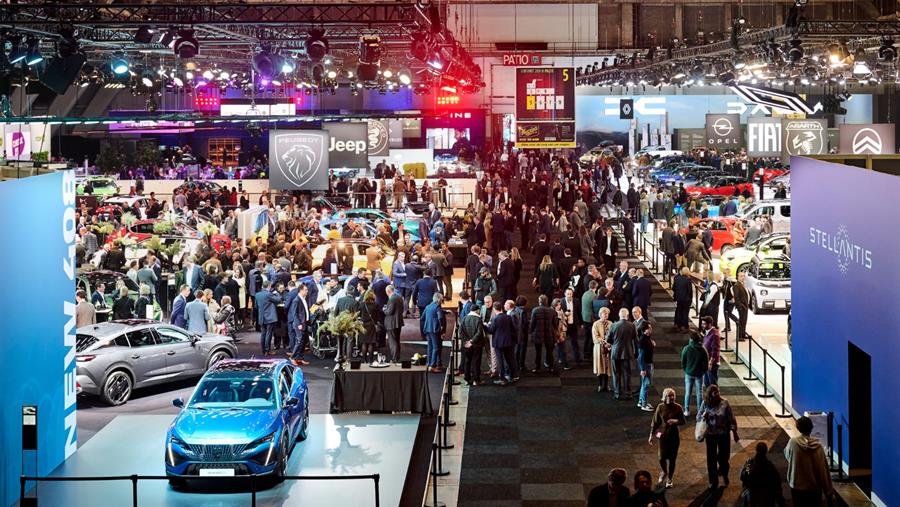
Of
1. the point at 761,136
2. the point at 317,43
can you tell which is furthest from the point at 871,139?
the point at 317,43

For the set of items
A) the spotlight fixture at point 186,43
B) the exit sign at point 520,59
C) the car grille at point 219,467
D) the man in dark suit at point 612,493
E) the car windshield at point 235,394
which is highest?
the exit sign at point 520,59

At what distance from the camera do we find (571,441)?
16.1 metres

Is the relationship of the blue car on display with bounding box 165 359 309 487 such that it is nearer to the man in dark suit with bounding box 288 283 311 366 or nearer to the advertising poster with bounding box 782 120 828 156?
the man in dark suit with bounding box 288 283 311 366

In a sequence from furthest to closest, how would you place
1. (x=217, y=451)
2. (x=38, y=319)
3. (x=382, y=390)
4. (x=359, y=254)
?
(x=359, y=254) → (x=382, y=390) → (x=38, y=319) → (x=217, y=451)

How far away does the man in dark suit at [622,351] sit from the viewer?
59.0ft

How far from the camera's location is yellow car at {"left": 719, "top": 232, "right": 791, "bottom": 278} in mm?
26500

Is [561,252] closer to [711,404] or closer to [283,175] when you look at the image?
[283,175]

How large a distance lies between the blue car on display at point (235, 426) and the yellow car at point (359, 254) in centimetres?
1211

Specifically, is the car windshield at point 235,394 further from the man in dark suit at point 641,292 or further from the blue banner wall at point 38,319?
the man in dark suit at point 641,292

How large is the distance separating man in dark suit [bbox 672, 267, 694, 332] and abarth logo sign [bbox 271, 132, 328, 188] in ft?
28.9

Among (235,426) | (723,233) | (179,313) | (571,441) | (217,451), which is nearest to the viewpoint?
(217,451)

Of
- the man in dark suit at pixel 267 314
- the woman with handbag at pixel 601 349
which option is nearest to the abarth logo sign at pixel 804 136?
the woman with handbag at pixel 601 349

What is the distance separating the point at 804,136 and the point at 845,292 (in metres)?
18.5

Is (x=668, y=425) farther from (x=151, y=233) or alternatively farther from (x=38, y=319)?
(x=151, y=233)
